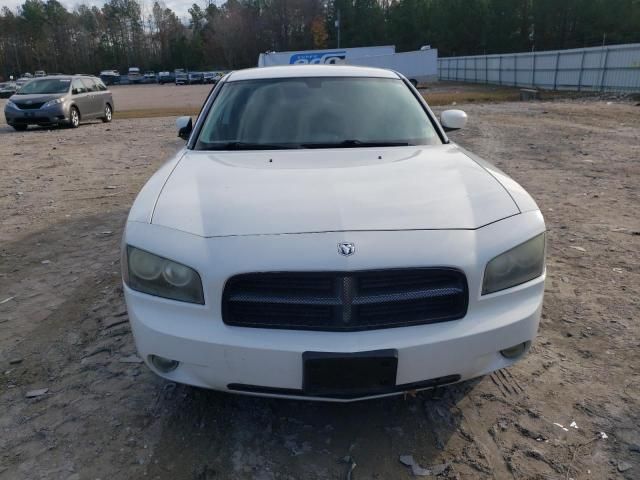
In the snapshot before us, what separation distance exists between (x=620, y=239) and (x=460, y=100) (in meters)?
20.7

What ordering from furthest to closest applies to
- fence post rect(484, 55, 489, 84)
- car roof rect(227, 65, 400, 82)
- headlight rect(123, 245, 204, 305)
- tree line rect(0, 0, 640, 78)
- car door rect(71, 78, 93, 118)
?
tree line rect(0, 0, 640, 78)
fence post rect(484, 55, 489, 84)
car door rect(71, 78, 93, 118)
car roof rect(227, 65, 400, 82)
headlight rect(123, 245, 204, 305)

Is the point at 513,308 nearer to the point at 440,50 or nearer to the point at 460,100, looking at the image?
the point at 460,100

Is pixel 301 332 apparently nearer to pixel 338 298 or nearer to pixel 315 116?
pixel 338 298

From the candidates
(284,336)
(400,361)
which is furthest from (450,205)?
(284,336)

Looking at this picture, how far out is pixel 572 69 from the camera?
2720 centimetres

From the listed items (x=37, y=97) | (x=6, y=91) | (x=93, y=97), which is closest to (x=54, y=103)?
(x=37, y=97)

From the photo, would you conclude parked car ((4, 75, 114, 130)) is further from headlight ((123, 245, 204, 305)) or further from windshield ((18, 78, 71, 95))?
headlight ((123, 245, 204, 305))

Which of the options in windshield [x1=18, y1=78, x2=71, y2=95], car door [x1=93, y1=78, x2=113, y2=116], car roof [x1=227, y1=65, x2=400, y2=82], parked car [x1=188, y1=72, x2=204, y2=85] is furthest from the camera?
parked car [x1=188, y1=72, x2=204, y2=85]

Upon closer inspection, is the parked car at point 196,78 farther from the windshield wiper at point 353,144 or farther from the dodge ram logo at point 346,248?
the dodge ram logo at point 346,248

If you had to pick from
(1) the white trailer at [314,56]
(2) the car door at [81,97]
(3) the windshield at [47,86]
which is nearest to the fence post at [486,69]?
(1) the white trailer at [314,56]

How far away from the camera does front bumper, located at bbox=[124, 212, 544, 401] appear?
6.70ft

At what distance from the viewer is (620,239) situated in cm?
480

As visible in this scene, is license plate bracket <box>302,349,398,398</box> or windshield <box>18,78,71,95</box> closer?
license plate bracket <box>302,349,398,398</box>

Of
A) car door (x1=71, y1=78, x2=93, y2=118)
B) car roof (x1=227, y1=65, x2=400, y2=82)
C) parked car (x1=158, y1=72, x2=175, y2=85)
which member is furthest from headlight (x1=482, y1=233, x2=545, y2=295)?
parked car (x1=158, y1=72, x2=175, y2=85)
